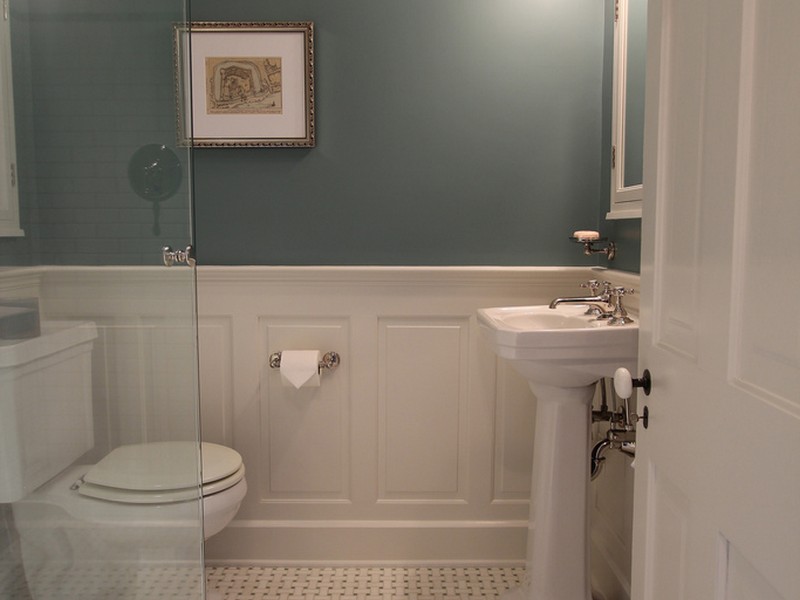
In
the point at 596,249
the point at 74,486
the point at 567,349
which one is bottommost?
the point at 74,486

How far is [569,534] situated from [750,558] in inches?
50.2

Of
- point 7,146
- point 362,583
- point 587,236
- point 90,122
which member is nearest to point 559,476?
point 587,236

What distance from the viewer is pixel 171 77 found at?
1611 mm

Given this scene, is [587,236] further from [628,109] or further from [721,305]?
[721,305]

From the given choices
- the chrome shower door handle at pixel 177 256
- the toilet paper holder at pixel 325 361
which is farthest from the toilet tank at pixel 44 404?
the toilet paper holder at pixel 325 361

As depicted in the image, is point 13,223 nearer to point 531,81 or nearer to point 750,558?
point 750,558

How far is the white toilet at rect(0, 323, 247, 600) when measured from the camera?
41.2 inches

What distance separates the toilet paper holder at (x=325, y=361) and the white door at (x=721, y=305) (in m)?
1.49

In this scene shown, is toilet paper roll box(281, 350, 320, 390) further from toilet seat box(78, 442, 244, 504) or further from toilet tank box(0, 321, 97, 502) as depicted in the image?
toilet tank box(0, 321, 97, 502)

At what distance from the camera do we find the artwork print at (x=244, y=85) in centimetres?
260

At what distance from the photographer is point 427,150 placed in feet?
8.66

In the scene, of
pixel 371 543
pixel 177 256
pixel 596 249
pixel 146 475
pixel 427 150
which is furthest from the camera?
pixel 371 543

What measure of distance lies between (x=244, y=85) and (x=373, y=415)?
1243mm

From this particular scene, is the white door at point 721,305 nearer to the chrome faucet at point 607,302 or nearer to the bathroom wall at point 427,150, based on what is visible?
the chrome faucet at point 607,302
